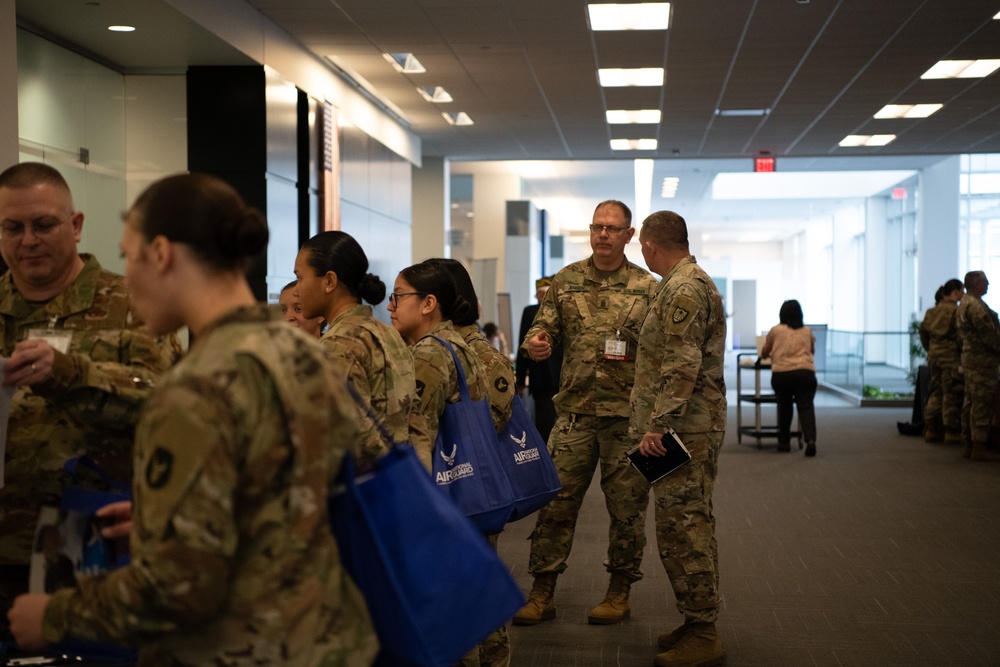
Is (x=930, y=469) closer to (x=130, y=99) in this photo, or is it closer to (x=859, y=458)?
(x=859, y=458)

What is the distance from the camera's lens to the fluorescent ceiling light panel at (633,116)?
13.4 metres

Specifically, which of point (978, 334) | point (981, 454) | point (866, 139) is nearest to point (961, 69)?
point (978, 334)

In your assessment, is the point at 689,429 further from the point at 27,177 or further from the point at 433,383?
the point at 27,177

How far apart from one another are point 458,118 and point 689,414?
1071 centimetres

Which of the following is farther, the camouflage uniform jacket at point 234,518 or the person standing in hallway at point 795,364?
the person standing in hallway at point 795,364

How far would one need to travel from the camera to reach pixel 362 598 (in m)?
1.56

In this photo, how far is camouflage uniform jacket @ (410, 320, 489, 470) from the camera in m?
2.97

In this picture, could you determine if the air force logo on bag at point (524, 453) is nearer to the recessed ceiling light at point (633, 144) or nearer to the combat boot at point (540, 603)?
the combat boot at point (540, 603)

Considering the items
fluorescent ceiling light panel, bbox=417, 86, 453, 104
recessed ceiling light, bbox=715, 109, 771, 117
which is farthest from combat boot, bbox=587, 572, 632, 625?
recessed ceiling light, bbox=715, 109, 771, 117

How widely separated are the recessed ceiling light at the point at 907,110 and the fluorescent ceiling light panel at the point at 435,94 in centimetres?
536

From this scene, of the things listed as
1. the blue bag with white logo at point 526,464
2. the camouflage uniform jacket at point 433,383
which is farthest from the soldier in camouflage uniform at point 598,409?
the camouflage uniform jacket at point 433,383

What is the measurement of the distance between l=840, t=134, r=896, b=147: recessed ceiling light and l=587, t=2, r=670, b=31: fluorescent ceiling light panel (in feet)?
24.2

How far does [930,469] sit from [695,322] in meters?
6.83

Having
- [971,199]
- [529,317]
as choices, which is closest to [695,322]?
[529,317]
